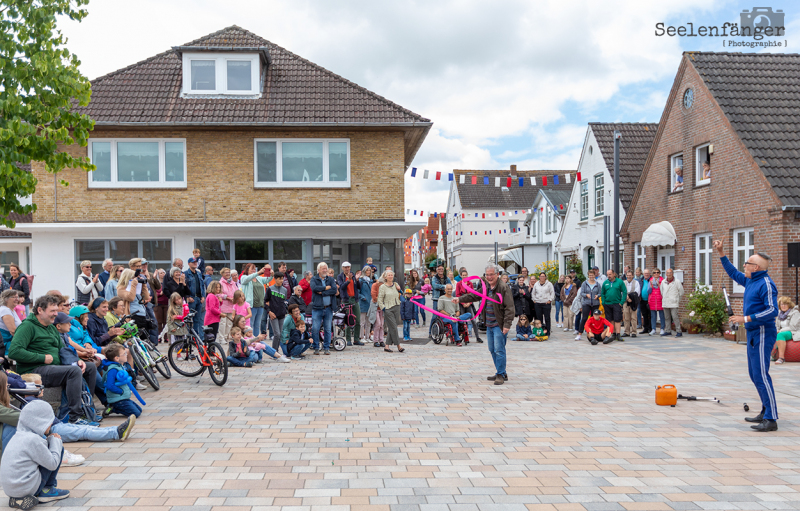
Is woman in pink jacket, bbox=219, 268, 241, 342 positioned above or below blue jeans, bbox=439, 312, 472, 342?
above

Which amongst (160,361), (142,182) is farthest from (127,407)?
(142,182)

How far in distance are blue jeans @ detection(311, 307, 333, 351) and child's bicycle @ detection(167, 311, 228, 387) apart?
351 centimetres

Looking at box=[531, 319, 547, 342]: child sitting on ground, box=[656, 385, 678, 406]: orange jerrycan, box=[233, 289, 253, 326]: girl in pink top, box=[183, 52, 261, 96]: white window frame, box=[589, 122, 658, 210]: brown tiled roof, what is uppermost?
box=[183, 52, 261, 96]: white window frame

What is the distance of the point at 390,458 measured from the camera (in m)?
5.71

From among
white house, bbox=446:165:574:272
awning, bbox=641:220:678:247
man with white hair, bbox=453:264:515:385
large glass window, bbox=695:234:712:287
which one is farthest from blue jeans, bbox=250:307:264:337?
white house, bbox=446:165:574:272

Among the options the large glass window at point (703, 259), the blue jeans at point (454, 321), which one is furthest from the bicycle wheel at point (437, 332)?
the large glass window at point (703, 259)

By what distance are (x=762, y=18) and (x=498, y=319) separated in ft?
59.5

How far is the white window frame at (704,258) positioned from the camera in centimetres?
1797

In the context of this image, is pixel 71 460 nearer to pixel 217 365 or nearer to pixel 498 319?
pixel 217 365

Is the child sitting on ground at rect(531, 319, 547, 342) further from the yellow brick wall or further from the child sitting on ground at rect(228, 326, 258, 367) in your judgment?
the child sitting on ground at rect(228, 326, 258, 367)

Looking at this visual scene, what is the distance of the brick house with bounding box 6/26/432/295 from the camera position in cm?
1900

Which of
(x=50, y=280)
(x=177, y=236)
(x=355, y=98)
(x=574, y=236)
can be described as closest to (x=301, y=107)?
(x=355, y=98)

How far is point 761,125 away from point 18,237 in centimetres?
2742

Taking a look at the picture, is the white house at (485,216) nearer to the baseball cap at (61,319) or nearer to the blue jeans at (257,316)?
the blue jeans at (257,316)
